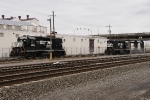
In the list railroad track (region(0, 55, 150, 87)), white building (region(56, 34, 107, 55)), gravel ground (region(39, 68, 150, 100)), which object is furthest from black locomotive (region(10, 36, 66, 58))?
gravel ground (region(39, 68, 150, 100))

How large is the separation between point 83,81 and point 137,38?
267ft

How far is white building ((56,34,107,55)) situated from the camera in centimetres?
4362

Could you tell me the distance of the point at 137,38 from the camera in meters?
89.1

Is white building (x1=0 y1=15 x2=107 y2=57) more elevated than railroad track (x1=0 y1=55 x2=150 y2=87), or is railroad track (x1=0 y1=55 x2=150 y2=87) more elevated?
white building (x1=0 y1=15 x2=107 y2=57)

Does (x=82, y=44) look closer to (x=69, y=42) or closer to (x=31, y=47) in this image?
(x=69, y=42)

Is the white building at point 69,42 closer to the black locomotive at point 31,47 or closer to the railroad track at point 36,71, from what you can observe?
the black locomotive at point 31,47

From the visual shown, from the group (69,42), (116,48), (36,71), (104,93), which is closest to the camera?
(104,93)

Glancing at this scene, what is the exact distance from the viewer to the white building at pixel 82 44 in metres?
43.6

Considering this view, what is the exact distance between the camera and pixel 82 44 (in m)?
47.9

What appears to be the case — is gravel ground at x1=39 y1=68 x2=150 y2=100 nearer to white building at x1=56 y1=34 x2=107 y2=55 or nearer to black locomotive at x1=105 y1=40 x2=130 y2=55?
white building at x1=56 y1=34 x2=107 y2=55

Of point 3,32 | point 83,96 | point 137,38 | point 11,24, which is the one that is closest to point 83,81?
point 83,96

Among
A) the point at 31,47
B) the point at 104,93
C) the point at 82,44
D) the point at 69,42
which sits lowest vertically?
the point at 104,93

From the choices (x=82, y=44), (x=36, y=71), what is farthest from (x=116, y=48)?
(x=36, y=71)

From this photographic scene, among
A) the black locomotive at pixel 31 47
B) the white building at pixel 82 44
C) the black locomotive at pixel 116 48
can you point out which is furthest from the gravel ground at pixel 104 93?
the black locomotive at pixel 116 48
